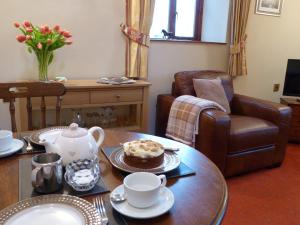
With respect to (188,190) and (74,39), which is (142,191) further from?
(74,39)

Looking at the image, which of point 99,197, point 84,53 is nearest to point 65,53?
point 84,53

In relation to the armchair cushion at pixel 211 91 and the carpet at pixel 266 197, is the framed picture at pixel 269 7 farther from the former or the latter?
the carpet at pixel 266 197

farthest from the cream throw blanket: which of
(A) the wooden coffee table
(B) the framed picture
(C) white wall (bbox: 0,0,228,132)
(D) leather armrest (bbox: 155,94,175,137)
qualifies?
(B) the framed picture

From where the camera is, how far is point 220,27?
336 centimetres

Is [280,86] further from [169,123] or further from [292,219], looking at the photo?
[292,219]

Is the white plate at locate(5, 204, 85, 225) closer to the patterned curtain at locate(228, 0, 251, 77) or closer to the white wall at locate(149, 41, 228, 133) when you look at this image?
the white wall at locate(149, 41, 228, 133)

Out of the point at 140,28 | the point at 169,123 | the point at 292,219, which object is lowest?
the point at 292,219

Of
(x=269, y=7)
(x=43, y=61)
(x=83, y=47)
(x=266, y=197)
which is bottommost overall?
(x=266, y=197)

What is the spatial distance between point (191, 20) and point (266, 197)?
2.19 m

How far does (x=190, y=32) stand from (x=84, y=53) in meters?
1.43

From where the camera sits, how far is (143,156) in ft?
3.07

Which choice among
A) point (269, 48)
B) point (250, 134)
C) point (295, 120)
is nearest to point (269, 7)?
point (269, 48)

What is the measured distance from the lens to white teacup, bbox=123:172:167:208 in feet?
2.30

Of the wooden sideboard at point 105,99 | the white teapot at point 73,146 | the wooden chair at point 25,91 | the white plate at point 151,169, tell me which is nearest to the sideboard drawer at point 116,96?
the wooden sideboard at point 105,99
